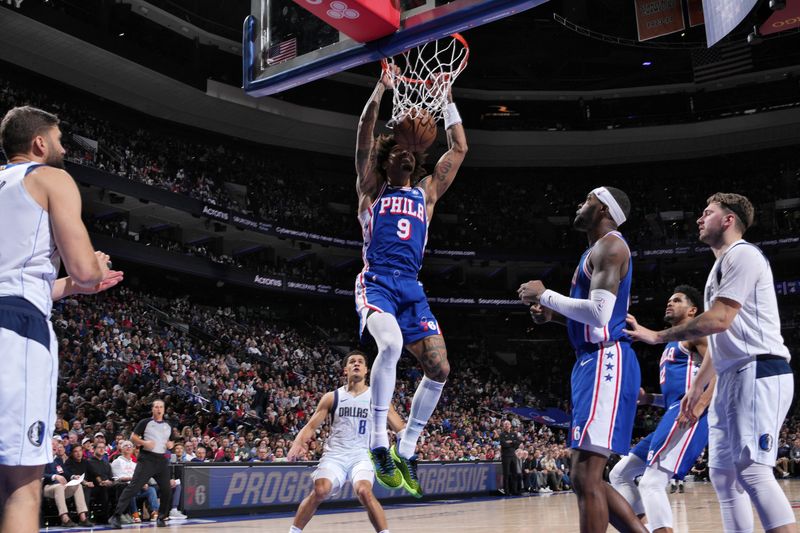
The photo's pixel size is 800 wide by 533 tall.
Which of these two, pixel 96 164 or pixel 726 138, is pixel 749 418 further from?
pixel 726 138

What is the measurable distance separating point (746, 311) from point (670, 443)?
75.4 inches

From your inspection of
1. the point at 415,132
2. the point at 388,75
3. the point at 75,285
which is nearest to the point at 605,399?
the point at 415,132

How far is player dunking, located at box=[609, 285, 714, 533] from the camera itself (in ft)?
20.6

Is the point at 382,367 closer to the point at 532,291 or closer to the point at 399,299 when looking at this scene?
the point at 399,299

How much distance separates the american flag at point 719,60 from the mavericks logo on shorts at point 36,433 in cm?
3159

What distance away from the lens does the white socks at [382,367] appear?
17.6 ft

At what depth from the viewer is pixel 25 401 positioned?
3340 millimetres

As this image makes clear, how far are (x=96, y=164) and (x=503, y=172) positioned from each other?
21.2 m

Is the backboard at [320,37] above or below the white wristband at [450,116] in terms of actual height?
above

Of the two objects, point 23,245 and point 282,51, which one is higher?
point 282,51

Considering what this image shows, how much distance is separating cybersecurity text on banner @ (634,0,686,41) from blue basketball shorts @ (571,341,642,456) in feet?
70.2

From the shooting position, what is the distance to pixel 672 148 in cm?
3906

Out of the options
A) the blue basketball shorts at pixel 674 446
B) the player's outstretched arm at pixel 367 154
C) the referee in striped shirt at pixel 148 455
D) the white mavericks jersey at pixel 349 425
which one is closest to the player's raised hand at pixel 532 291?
the player's outstretched arm at pixel 367 154

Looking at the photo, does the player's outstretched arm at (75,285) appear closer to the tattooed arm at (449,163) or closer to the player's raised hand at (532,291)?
the player's raised hand at (532,291)
